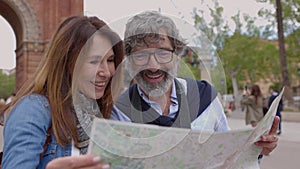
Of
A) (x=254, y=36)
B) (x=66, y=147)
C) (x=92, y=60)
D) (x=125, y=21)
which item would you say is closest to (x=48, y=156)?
(x=66, y=147)

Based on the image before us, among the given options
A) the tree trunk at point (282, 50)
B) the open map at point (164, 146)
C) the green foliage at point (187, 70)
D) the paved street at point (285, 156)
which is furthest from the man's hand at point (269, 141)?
the tree trunk at point (282, 50)

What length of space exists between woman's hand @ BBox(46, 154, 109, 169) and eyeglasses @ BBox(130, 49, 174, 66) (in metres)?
0.36

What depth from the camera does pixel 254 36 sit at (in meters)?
27.7

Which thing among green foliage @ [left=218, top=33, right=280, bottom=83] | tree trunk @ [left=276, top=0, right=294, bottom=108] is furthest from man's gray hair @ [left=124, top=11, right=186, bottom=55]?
green foliage @ [left=218, top=33, right=280, bottom=83]

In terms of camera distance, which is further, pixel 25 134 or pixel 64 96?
pixel 64 96

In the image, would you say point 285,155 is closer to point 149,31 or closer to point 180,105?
point 180,105

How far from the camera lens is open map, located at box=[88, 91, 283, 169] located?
0.74 metres

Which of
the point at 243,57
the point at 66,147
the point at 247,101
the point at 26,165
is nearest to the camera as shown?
the point at 26,165

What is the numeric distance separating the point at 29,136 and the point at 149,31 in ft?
1.45

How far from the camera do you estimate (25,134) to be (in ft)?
3.03

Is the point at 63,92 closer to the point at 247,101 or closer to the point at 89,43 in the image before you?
the point at 89,43

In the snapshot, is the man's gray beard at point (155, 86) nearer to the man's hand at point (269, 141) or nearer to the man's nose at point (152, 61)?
the man's nose at point (152, 61)

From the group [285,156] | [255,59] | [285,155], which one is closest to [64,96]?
[285,156]

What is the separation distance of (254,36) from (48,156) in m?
28.1
